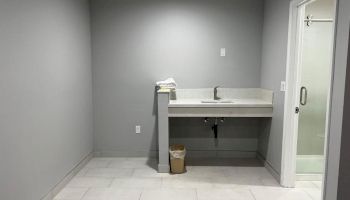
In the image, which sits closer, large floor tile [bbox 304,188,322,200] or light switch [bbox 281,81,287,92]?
large floor tile [bbox 304,188,322,200]

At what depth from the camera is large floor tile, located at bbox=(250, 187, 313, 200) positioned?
264 centimetres

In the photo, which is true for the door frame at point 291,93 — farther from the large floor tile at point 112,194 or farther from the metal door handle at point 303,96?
the large floor tile at point 112,194

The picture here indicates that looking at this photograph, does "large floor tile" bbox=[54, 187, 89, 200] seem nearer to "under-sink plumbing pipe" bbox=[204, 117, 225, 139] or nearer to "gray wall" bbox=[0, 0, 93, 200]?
"gray wall" bbox=[0, 0, 93, 200]

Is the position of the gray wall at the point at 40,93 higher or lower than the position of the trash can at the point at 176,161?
higher

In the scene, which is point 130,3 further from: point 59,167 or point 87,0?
point 59,167

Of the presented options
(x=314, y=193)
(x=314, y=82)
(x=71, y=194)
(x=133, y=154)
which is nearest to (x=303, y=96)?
(x=314, y=82)

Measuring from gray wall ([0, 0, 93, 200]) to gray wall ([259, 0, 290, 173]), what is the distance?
2442 millimetres

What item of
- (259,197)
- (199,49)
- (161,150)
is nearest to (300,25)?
(199,49)

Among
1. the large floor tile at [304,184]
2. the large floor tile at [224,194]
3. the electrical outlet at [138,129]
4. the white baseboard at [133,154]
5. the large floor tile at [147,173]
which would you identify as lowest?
the large floor tile at [304,184]

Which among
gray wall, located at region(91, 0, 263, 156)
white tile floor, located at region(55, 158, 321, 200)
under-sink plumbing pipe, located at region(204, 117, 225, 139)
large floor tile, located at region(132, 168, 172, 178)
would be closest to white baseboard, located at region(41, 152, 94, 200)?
white tile floor, located at region(55, 158, 321, 200)

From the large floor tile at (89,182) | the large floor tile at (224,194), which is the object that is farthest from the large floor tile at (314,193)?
the large floor tile at (89,182)

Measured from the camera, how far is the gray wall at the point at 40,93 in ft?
6.32

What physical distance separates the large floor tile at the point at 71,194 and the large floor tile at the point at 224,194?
48.2 inches

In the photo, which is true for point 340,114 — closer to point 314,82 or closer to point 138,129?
point 314,82
